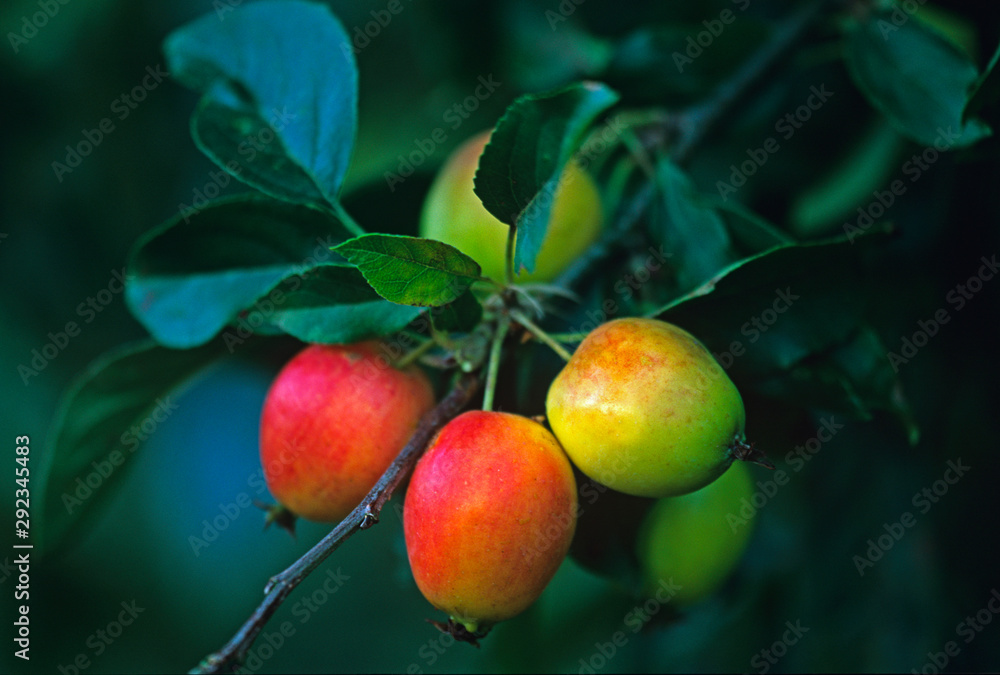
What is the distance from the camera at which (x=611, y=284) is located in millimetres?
1105

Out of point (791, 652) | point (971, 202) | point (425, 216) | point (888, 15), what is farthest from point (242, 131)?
point (791, 652)

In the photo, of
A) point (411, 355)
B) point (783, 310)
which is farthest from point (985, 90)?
point (411, 355)

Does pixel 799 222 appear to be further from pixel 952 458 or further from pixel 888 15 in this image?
pixel 952 458

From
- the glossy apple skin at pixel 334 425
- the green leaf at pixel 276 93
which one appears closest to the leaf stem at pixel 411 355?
the glossy apple skin at pixel 334 425

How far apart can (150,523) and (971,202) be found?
6.81 feet

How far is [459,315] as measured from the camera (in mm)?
796

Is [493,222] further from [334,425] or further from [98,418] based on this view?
[98,418]

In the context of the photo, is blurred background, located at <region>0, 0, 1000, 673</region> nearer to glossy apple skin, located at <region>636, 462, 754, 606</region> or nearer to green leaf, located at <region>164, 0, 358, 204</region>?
glossy apple skin, located at <region>636, 462, 754, 606</region>

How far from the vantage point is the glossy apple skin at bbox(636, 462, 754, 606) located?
3.33 ft

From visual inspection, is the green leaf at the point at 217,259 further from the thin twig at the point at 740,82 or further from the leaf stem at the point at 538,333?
the thin twig at the point at 740,82

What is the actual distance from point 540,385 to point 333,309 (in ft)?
0.87

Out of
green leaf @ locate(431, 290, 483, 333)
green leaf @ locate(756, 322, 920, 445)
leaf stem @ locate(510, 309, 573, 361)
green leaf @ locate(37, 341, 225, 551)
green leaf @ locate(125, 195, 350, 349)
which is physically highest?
green leaf @ locate(125, 195, 350, 349)

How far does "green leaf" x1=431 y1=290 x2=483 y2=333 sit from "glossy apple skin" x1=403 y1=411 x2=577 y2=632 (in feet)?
0.43

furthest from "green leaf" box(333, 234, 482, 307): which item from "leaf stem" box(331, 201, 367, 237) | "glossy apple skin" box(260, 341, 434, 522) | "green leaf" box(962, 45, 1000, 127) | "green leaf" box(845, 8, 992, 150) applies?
"green leaf" box(845, 8, 992, 150)
